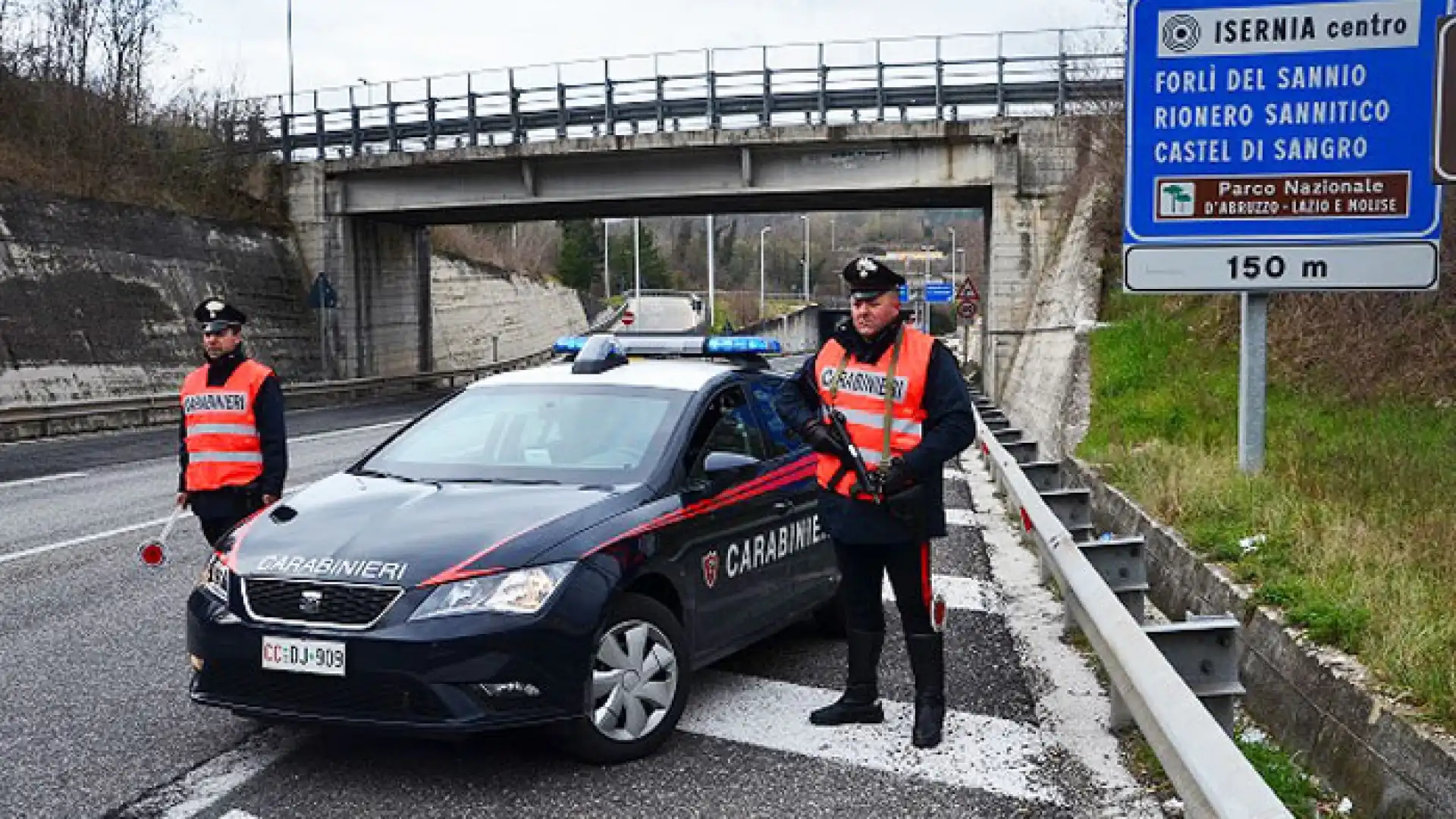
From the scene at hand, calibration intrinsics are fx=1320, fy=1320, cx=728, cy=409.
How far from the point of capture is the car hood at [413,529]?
15.4 feet

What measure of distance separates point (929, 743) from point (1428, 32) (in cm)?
630

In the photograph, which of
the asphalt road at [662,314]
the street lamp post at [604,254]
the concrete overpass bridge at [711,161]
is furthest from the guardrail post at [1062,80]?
the street lamp post at [604,254]

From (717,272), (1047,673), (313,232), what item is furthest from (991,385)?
(717,272)

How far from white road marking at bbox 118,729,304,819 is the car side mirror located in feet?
6.54

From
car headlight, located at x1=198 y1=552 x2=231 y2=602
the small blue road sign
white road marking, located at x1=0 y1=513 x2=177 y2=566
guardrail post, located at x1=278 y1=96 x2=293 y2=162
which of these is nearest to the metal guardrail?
car headlight, located at x1=198 y1=552 x2=231 y2=602

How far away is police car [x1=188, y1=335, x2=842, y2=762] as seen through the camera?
4.57 m

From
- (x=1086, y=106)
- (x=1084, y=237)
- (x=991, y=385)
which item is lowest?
(x=991, y=385)

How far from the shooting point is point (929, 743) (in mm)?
5223

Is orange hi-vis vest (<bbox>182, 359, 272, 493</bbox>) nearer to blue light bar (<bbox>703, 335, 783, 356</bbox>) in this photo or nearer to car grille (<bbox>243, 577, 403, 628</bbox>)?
car grille (<bbox>243, 577, 403, 628</bbox>)

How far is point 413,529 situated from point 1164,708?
8.96 ft

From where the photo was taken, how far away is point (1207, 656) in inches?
179

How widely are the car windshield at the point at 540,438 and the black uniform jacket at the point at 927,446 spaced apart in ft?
2.78

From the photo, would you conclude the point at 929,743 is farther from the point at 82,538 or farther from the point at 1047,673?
the point at 82,538

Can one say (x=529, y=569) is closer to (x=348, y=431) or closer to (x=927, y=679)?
(x=927, y=679)
